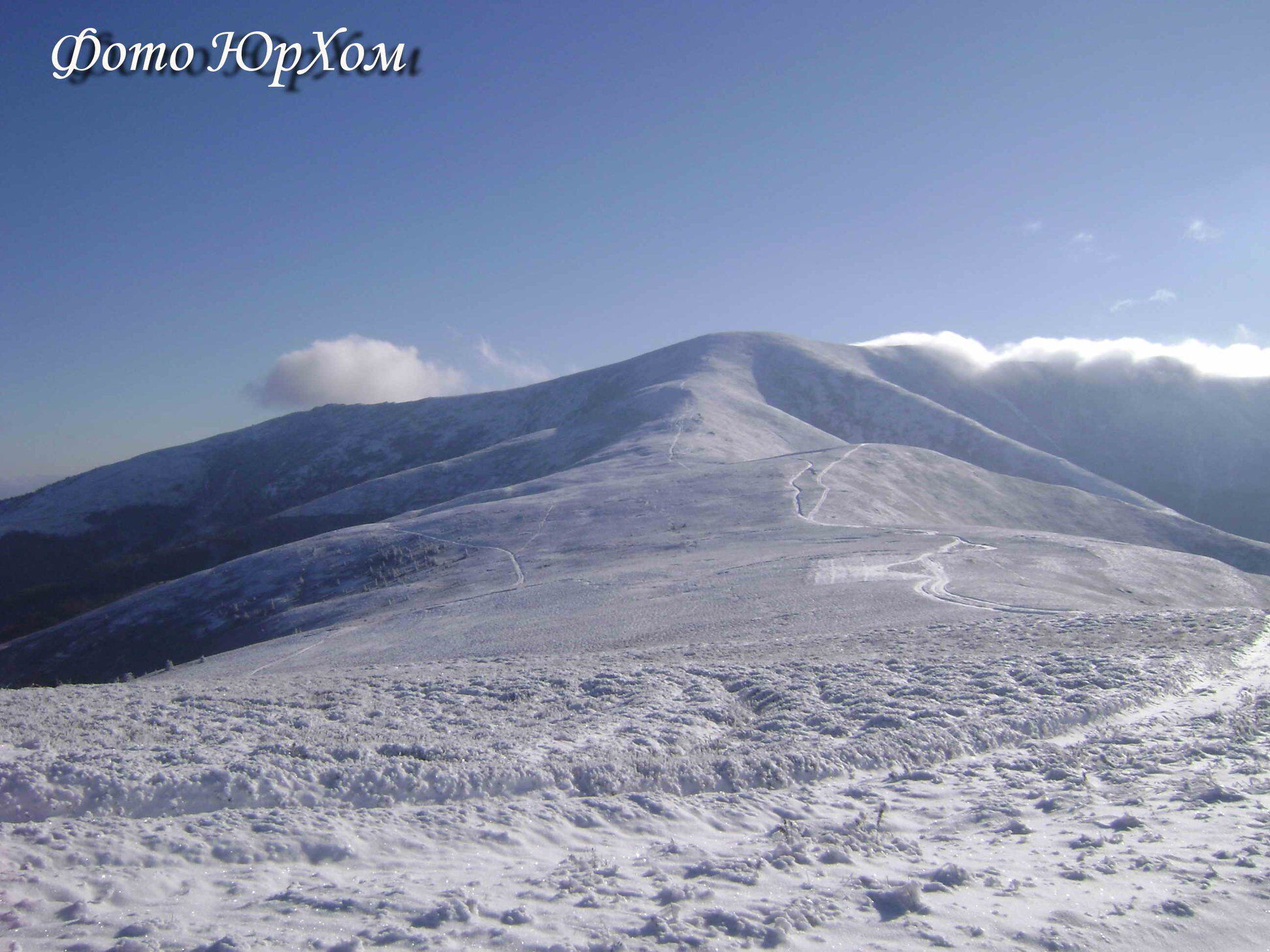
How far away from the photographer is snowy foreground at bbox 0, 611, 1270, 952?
18.7 ft

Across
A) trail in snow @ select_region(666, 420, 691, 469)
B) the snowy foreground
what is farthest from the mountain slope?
the snowy foreground

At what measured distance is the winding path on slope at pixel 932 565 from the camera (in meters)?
19.5

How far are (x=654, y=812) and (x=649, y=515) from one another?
33.7 metres

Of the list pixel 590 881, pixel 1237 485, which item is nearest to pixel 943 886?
pixel 590 881

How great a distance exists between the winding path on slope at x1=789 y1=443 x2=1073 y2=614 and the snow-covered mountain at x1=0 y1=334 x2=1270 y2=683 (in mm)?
180

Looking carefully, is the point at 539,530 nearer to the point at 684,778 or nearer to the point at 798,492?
the point at 798,492

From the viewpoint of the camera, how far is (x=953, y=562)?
27.9 metres

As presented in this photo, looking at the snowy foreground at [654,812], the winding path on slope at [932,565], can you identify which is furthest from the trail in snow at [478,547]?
the snowy foreground at [654,812]

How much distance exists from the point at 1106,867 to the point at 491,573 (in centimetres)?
2812

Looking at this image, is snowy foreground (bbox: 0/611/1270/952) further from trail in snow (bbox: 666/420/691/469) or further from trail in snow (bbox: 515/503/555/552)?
trail in snow (bbox: 666/420/691/469)

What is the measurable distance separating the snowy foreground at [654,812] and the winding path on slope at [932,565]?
6827 mm

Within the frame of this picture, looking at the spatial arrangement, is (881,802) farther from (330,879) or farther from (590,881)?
(330,879)

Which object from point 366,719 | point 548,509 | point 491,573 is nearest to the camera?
point 366,719

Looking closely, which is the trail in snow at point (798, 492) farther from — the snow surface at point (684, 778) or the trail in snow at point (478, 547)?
the snow surface at point (684, 778)
